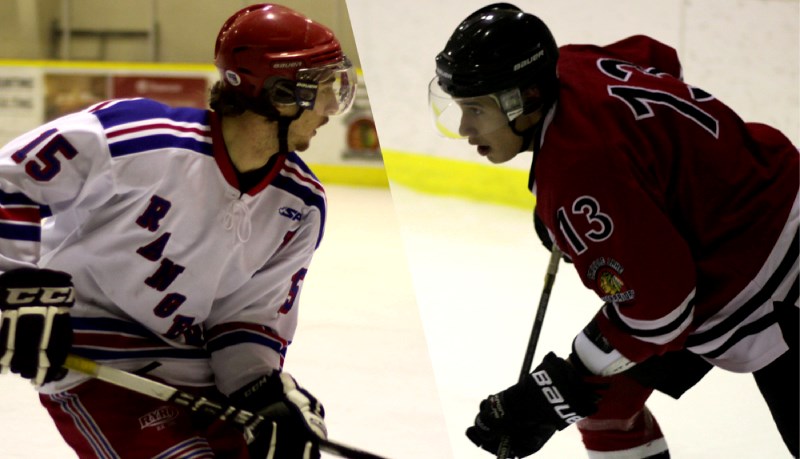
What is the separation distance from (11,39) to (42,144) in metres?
7.92

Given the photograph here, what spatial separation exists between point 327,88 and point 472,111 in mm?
250

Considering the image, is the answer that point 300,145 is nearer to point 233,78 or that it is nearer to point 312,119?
point 312,119

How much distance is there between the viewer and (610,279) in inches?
66.2

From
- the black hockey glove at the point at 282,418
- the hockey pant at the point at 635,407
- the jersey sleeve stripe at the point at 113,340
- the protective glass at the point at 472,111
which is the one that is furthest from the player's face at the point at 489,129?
the jersey sleeve stripe at the point at 113,340

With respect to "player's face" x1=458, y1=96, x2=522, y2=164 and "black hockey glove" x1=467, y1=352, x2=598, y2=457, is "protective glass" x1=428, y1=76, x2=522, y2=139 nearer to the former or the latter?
"player's face" x1=458, y1=96, x2=522, y2=164

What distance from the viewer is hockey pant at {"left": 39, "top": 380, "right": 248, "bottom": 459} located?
175 cm

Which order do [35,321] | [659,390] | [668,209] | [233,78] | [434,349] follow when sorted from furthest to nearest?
[434,349], [659,390], [233,78], [668,209], [35,321]

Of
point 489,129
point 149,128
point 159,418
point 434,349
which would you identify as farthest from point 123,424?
point 434,349

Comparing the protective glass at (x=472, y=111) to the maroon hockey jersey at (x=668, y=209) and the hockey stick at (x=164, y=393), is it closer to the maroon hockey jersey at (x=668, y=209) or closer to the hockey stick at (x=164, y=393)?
the maroon hockey jersey at (x=668, y=209)

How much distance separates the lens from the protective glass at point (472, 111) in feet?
5.82

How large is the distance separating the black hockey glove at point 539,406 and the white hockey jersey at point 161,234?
0.41 m

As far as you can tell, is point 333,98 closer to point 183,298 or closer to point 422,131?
point 183,298

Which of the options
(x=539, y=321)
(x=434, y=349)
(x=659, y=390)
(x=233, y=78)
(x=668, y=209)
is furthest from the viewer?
(x=434, y=349)

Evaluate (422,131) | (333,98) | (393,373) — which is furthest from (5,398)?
(422,131)
